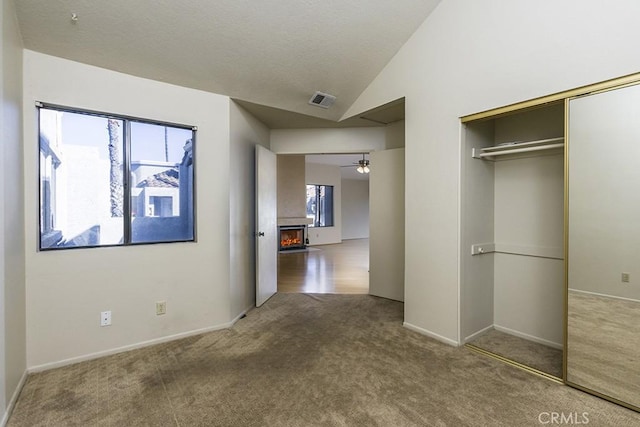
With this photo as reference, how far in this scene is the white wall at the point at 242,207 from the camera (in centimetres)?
342

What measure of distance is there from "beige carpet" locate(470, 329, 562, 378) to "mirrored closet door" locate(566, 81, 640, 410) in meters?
0.29

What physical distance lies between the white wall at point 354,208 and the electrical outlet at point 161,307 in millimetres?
9399

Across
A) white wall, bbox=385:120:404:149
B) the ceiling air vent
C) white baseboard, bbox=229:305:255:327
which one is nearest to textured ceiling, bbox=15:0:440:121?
the ceiling air vent

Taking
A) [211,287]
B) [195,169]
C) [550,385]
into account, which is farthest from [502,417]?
[195,169]

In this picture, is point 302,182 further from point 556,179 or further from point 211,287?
point 556,179

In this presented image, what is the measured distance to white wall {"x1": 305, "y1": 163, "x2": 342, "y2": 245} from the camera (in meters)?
10.4

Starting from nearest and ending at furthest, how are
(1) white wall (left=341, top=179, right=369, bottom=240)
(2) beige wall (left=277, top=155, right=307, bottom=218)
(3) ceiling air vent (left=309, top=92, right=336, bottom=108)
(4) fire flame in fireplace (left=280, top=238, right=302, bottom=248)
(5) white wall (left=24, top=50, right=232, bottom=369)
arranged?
1. (5) white wall (left=24, top=50, right=232, bottom=369)
2. (3) ceiling air vent (left=309, top=92, right=336, bottom=108)
3. (2) beige wall (left=277, top=155, right=307, bottom=218)
4. (4) fire flame in fireplace (left=280, top=238, right=302, bottom=248)
5. (1) white wall (left=341, top=179, right=369, bottom=240)

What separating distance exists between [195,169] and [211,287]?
121 centimetres

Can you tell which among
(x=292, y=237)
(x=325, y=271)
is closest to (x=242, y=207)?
(x=325, y=271)

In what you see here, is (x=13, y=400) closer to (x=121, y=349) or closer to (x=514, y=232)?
(x=121, y=349)

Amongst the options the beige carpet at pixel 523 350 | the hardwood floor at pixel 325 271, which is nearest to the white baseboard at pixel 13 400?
the hardwood floor at pixel 325 271

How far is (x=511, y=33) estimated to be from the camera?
2371 millimetres

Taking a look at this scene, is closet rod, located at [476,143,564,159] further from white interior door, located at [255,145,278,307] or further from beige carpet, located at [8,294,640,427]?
white interior door, located at [255,145,278,307]

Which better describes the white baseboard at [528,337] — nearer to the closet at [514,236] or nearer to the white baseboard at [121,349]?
the closet at [514,236]
